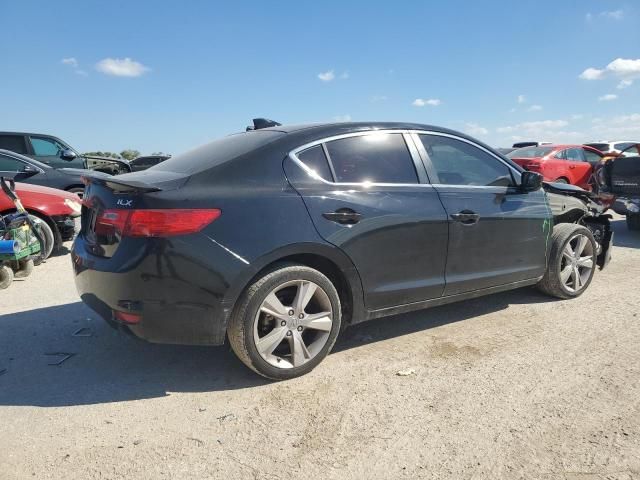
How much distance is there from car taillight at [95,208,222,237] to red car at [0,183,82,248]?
4.10 meters

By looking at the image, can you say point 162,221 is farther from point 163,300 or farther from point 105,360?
point 105,360

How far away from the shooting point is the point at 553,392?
290 cm

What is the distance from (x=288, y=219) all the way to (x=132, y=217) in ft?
2.91

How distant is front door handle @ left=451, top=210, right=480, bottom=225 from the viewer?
11.9 feet

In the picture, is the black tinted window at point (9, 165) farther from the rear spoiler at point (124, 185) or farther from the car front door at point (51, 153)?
the rear spoiler at point (124, 185)

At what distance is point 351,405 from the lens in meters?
2.78

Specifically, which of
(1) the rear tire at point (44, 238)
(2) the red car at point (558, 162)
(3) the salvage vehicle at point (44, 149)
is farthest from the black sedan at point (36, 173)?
(2) the red car at point (558, 162)

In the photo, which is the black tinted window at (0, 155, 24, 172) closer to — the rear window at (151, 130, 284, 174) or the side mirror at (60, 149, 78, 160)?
the side mirror at (60, 149, 78, 160)

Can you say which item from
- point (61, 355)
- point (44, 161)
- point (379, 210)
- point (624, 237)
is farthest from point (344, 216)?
point (44, 161)

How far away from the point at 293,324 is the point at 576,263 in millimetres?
3130

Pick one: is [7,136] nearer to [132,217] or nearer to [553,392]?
[132,217]

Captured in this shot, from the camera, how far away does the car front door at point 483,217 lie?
3660 millimetres

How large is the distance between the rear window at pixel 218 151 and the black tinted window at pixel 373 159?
1.45 ft

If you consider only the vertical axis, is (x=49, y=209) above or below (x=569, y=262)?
above
